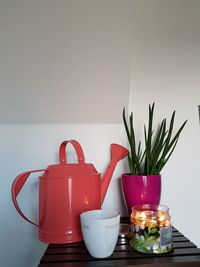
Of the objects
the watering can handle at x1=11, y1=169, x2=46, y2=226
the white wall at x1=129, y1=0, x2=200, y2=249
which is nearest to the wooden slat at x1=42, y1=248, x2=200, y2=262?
the watering can handle at x1=11, y1=169, x2=46, y2=226

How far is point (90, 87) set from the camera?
2.55ft

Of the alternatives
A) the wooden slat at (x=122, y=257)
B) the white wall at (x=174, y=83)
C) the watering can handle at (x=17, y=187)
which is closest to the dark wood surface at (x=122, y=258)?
the wooden slat at (x=122, y=257)

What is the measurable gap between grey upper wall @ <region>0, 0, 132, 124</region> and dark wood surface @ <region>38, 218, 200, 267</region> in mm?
434

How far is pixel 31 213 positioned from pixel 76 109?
1.28 feet

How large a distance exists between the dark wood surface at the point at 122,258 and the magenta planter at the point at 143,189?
0.54 feet

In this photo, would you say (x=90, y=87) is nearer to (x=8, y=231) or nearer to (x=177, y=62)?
(x=177, y=62)

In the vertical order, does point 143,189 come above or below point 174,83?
below

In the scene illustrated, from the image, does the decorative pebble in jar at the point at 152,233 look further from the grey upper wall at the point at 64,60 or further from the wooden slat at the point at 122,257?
the grey upper wall at the point at 64,60

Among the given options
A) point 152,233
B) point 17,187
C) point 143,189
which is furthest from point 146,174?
point 17,187

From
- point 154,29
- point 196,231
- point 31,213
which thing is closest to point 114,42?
point 154,29

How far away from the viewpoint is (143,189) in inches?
27.1

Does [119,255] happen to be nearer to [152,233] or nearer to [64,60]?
[152,233]

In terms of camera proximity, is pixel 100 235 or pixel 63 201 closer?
pixel 100 235

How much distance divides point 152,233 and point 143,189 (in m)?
0.20
